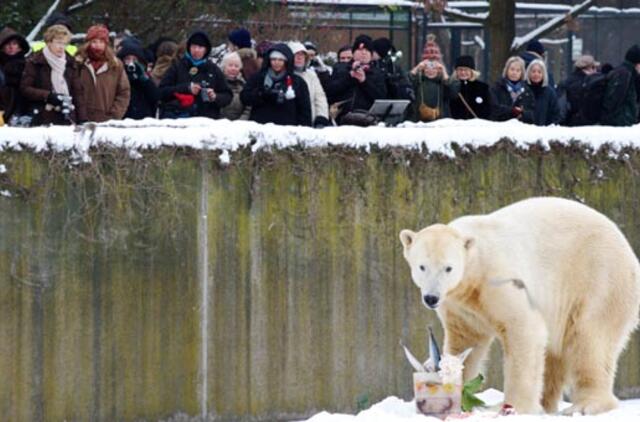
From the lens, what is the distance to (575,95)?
16.8 metres

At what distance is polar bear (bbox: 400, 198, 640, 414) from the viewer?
8.64m

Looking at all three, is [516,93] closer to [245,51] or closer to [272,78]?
[245,51]

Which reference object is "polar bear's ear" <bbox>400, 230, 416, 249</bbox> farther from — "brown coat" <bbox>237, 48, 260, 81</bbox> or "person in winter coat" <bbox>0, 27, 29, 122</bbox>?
"brown coat" <bbox>237, 48, 260, 81</bbox>

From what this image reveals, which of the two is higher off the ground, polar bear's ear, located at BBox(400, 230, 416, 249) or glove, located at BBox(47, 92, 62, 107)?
glove, located at BBox(47, 92, 62, 107)

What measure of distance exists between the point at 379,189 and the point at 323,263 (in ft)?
2.15

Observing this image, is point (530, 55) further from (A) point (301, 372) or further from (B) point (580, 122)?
(A) point (301, 372)

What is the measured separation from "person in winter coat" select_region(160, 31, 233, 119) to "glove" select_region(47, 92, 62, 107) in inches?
50.2

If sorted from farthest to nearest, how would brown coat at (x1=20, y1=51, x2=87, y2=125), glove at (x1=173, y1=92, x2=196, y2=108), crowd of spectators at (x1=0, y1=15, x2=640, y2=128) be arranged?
glove at (x1=173, y1=92, x2=196, y2=108), crowd of spectators at (x1=0, y1=15, x2=640, y2=128), brown coat at (x1=20, y1=51, x2=87, y2=125)

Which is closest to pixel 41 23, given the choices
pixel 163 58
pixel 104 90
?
pixel 163 58

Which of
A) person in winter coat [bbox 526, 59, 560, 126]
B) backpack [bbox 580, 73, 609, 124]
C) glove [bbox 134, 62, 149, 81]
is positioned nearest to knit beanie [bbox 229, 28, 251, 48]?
glove [bbox 134, 62, 149, 81]

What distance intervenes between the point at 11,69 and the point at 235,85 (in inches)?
81.7

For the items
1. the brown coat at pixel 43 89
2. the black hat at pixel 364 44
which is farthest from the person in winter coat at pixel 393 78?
the brown coat at pixel 43 89

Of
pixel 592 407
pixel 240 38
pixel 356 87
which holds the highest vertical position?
pixel 240 38

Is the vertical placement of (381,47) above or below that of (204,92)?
above
